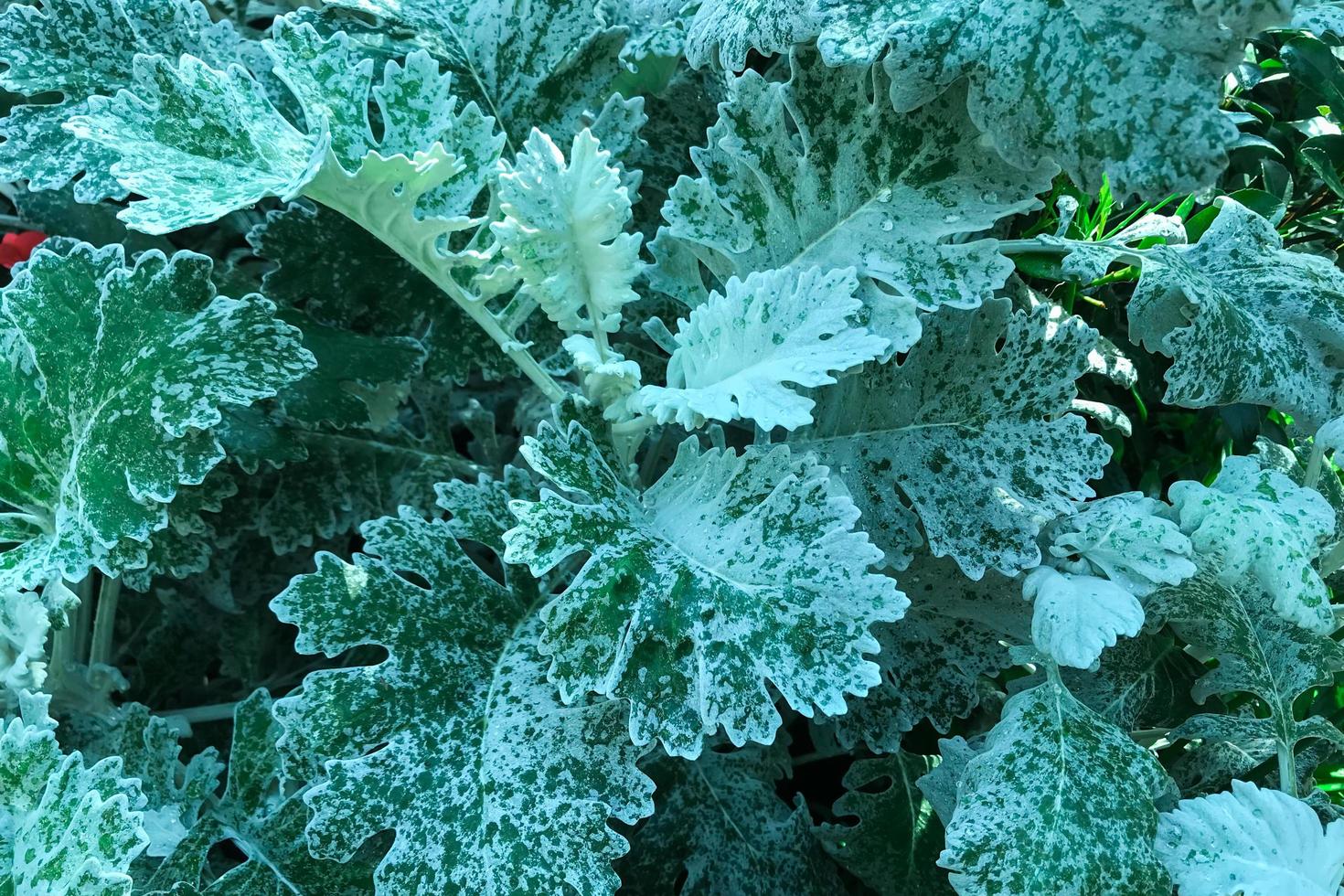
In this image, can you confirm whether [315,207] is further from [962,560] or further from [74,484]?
[962,560]

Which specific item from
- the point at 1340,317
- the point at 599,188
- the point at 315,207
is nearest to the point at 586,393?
the point at 599,188

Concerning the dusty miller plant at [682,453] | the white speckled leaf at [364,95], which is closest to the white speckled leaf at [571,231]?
the dusty miller plant at [682,453]

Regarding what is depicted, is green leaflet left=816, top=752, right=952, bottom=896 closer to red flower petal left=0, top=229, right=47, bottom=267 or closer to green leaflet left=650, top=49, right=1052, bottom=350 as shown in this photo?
green leaflet left=650, top=49, right=1052, bottom=350

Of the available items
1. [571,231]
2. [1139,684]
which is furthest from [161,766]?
[1139,684]

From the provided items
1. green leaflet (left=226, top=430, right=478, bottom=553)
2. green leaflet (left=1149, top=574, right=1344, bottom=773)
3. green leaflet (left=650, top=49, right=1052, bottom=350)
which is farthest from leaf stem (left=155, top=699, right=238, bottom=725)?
green leaflet (left=1149, top=574, right=1344, bottom=773)

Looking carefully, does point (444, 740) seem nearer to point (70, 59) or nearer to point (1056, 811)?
point (1056, 811)

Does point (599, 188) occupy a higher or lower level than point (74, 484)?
higher

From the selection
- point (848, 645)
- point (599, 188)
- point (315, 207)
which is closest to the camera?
point (848, 645)
